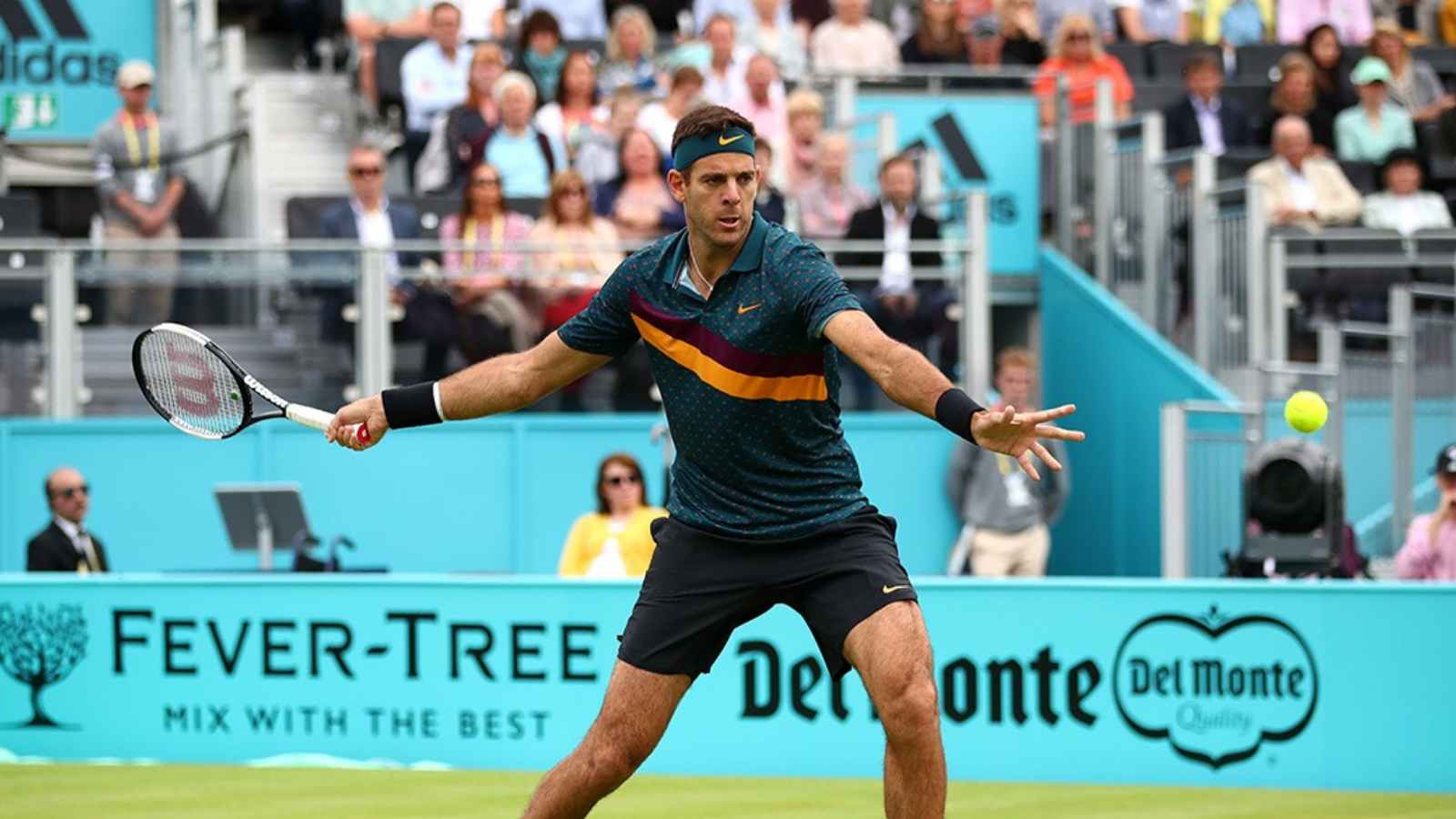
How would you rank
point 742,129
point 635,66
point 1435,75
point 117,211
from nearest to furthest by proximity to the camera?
point 742,129, point 117,211, point 635,66, point 1435,75

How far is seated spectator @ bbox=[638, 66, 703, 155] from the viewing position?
15016 mm

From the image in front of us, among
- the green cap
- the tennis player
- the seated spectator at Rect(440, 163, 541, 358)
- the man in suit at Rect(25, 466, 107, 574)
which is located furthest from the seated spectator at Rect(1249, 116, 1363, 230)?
the tennis player

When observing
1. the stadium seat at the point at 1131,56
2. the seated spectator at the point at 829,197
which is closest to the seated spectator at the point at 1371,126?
the stadium seat at the point at 1131,56

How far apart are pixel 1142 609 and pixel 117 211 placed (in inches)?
288

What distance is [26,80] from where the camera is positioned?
18.2 metres

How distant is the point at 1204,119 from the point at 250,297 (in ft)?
21.4

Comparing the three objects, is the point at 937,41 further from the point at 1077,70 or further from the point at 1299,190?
the point at 1299,190

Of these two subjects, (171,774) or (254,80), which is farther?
(254,80)

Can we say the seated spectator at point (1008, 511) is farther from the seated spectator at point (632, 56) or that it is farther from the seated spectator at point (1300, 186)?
the seated spectator at point (632, 56)

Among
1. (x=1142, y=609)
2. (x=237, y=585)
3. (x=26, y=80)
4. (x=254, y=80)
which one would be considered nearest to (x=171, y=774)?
(x=237, y=585)

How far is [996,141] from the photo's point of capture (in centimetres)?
1658

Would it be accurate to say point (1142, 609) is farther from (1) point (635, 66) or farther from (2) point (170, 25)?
(2) point (170, 25)

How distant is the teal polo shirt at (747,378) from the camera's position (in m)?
6.40

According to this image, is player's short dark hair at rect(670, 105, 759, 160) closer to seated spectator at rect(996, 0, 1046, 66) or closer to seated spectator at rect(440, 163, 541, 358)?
seated spectator at rect(440, 163, 541, 358)
